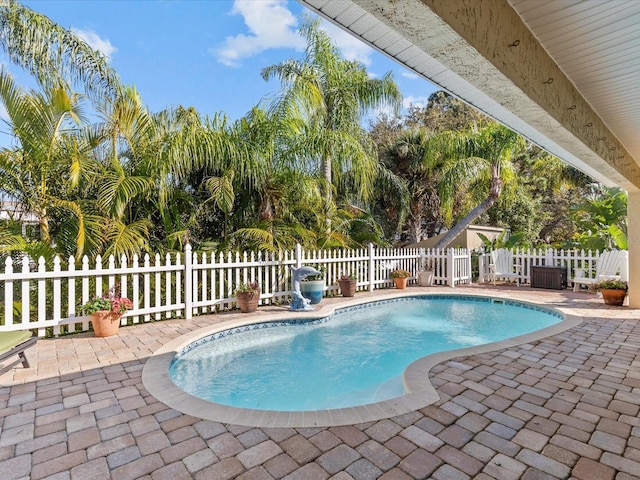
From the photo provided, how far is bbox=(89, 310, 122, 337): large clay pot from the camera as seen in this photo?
489cm

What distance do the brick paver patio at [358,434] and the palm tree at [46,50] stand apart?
5.90m

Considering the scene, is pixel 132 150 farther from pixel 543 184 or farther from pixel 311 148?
pixel 543 184

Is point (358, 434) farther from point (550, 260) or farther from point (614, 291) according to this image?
point (550, 260)

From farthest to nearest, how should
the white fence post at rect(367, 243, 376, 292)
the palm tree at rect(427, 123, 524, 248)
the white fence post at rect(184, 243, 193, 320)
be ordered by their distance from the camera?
the palm tree at rect(427, 123, 524, 248) → the white fence post at rect(367, 243, 376, 292) → the white fence post at rect(184, 243, 193, 320)

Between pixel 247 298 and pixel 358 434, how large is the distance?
450 cm

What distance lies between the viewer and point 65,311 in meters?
5.38

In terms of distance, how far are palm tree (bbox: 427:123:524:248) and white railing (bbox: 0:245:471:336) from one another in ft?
15.2

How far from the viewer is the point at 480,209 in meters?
12.8

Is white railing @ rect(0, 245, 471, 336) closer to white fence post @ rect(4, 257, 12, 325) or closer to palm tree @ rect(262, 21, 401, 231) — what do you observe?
white fence post @ rect(4, 257, 12, 325)

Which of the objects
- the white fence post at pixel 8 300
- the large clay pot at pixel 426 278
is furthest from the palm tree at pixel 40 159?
the large clay pot at pixel 426 278

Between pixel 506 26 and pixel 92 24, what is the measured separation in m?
9.33

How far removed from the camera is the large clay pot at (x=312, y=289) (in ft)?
23.9

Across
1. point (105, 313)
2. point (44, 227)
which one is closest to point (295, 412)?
point (105, 313)

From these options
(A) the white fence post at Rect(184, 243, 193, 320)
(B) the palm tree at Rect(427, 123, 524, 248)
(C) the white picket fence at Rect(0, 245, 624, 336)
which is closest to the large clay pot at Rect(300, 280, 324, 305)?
(C) the white picket fence at Rect(0, 245, 624, 336)
